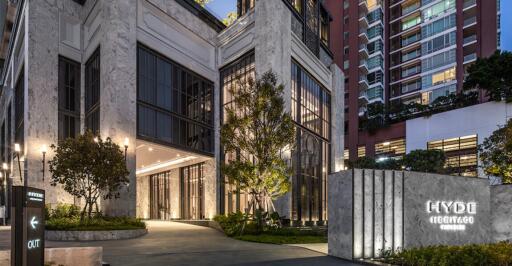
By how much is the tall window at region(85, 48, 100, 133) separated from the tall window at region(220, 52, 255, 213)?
10221 millimetres

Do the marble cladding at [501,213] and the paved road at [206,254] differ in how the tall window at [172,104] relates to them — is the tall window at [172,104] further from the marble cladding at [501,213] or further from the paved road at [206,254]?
the marble cladding at [501,213]

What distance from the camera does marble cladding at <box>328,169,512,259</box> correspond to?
603 inches

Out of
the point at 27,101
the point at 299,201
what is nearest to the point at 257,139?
the point at 299,201

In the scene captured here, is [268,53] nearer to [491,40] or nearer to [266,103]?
[266,103]

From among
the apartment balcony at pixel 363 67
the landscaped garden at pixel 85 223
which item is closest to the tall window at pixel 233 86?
the landscaped garden at pixel 85 223

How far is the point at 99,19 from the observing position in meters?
31.7

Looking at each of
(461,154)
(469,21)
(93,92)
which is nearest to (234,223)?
(93,92)

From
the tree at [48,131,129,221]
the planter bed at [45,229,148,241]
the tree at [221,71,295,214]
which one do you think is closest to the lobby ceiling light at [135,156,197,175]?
the tree at [221,71,295,214]

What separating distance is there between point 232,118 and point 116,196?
28.5 ft

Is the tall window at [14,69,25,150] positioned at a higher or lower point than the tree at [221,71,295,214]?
higher

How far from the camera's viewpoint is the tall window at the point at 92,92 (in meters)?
32.1

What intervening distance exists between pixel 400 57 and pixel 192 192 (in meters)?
54.4

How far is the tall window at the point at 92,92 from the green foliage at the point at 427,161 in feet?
125

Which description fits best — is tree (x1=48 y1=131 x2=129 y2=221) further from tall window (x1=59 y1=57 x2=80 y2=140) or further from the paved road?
tall window (x1=59 y1=57 x2=80 y2=140)
